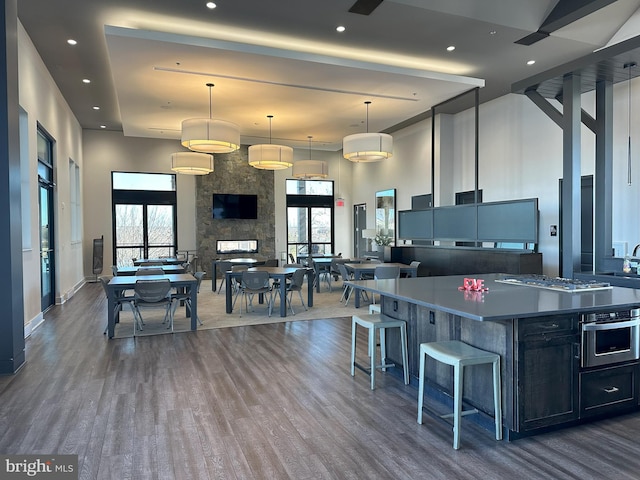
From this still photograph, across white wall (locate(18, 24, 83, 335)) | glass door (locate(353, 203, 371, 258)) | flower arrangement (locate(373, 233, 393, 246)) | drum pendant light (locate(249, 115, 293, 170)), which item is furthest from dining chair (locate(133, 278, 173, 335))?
glass door (locate(353, 203, 371, 258))

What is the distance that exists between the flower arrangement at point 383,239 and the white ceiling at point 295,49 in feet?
14.2

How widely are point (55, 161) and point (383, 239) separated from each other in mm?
8431

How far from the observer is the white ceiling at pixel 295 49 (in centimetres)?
565

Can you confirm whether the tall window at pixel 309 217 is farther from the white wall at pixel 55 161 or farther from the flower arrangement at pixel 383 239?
the white wall at pixel 55 161

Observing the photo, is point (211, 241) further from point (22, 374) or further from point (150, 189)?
point (22, 374)

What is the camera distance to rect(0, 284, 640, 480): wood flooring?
2.54 metres

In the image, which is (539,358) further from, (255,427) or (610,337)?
(255,427)

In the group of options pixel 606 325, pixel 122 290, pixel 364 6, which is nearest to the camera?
pixel 606 325

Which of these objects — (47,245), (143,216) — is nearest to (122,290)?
(47,245)

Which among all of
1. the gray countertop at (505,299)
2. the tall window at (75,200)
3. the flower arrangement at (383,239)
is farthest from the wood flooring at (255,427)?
the flower arrangement at (383,239)

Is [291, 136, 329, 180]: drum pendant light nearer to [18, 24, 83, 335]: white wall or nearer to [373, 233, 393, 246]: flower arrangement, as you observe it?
[373, 233, 393, 246]: flower arrangement

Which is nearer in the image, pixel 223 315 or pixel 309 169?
pixel 223 315

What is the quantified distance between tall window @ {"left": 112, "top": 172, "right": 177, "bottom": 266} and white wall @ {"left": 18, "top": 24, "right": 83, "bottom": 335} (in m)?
1.20

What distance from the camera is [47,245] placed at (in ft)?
26.7
